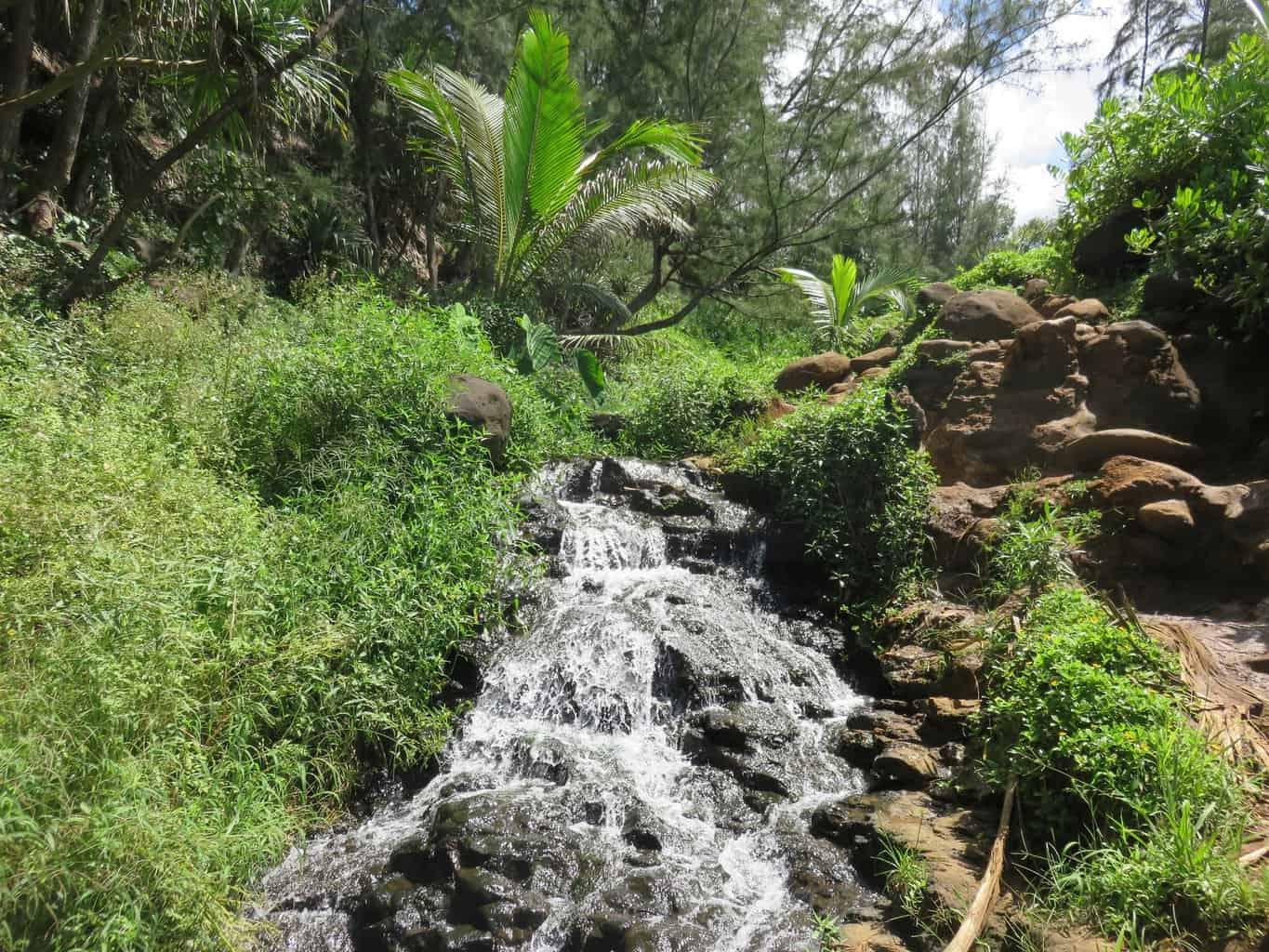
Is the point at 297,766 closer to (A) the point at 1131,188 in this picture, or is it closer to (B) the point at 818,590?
(B) the point at 818,590

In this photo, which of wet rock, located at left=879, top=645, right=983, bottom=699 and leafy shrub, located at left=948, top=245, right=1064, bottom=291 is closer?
wet rock, located at left=879, top=645, right=983, bottom=699

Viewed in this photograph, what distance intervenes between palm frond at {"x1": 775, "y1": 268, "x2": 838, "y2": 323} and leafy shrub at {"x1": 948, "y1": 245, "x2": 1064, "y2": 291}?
268 centimetres

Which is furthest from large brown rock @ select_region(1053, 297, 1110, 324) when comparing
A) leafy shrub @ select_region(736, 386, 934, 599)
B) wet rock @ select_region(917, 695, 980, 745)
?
wet rock @ select_region(917, 695, 980, 745)

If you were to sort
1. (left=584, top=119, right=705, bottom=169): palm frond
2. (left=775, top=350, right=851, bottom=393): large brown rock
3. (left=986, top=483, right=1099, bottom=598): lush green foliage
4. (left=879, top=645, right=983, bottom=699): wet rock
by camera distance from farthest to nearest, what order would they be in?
1. (left=584, top=119, right=705, bottom=169): palm frond
2. (left=775, top=350, right=851, bottom=393): large brown rock
3. (left=986, top=483, right=1099, bottom=598): lush green foliage
4. (left=879, top=645, right=983, bottom=699): wet rock

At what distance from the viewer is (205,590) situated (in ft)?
14.4

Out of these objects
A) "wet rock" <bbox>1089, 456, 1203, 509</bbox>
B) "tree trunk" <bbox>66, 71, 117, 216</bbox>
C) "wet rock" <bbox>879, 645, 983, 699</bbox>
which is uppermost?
"tree trunk" <bbox>66, 71, 117, 216</bbox>

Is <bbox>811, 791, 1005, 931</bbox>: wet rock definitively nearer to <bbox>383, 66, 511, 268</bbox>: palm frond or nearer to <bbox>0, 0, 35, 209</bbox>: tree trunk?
<bbox>0, 0, 35, 209</bbox>: tree trunk

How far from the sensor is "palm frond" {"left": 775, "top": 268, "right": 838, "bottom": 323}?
45.6 feet

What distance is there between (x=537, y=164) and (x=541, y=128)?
45 cm

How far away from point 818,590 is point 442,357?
13.9 feet

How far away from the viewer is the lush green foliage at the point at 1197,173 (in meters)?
6.30

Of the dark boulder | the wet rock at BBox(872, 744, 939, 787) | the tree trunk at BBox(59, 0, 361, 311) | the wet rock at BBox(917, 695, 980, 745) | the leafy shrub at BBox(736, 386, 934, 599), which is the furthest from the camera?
the dark boulder

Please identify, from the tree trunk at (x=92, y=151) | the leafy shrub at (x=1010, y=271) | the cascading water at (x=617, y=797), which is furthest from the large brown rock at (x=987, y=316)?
the tree trunk at (x=92, y=151)

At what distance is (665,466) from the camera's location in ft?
30.3
